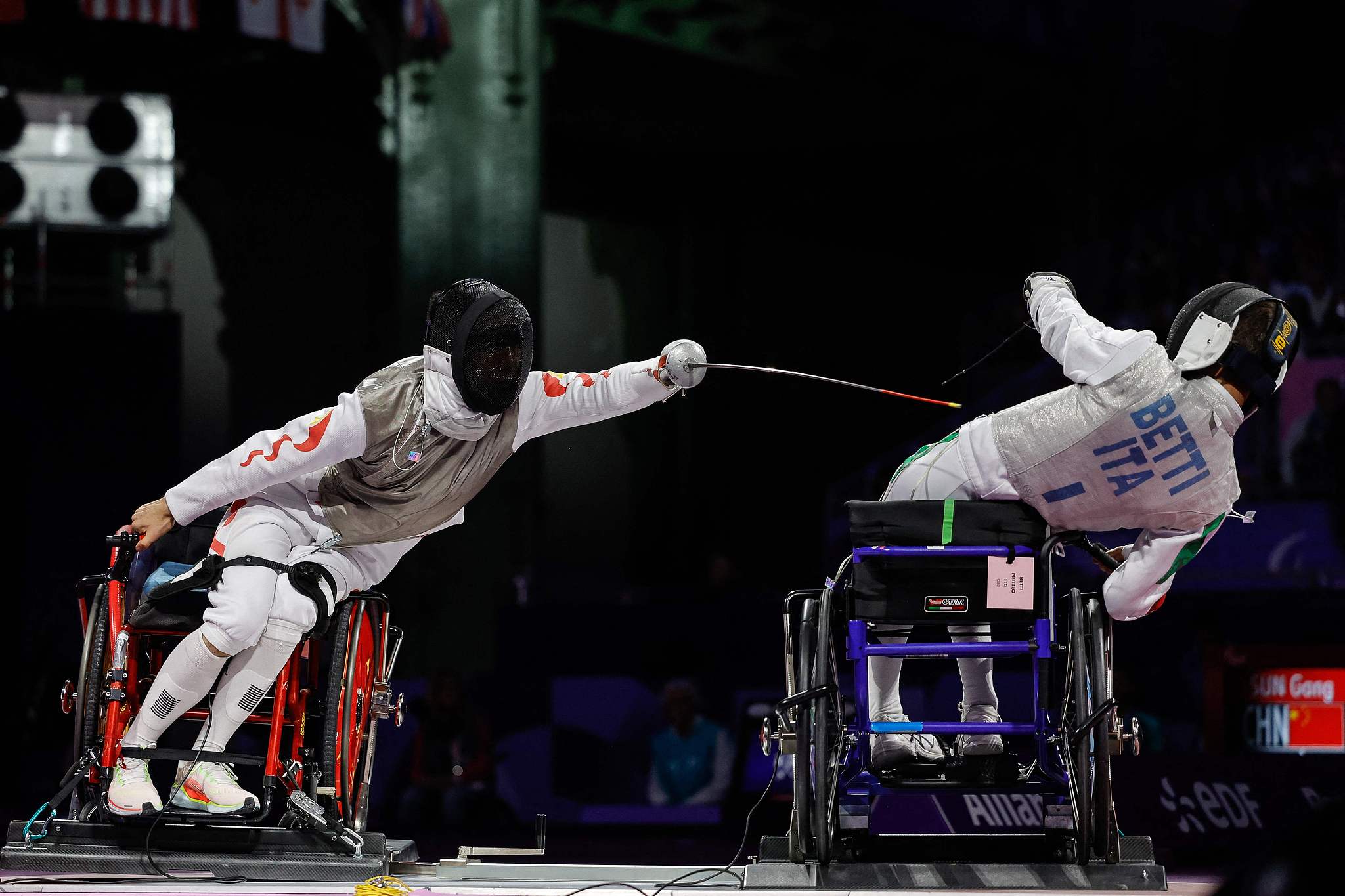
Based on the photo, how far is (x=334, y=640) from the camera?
11.1 ft

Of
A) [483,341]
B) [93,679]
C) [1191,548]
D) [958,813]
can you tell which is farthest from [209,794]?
[958,813]

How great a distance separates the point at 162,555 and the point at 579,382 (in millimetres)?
1106

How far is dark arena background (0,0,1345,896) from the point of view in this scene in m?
6.05

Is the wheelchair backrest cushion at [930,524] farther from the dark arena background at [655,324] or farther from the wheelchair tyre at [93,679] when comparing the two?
the wheelchair tyre at [93,679]

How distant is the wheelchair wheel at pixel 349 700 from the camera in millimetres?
3314

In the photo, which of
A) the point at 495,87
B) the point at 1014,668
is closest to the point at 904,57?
the point at 495,87

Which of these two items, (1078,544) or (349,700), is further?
(349,700)

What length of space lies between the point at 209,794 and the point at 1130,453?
216cm

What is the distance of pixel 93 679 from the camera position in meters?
3.35

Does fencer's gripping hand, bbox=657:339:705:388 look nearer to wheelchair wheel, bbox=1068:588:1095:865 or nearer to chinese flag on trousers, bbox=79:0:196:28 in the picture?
wheelchair wheel, bbox=1068:588:1095:865

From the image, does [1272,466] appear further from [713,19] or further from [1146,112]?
[713,19]

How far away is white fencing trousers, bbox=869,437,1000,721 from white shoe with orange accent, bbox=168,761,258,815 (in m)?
1.41

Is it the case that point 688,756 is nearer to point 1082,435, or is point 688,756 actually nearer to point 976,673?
point 976,673

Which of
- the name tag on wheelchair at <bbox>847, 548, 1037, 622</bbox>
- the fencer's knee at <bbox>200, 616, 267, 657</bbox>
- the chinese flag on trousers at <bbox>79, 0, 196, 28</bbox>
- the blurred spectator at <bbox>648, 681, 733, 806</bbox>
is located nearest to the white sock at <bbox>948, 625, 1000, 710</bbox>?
the name tag on wheelchair at <bbox>847, 548, 1037, 622</bbox>
